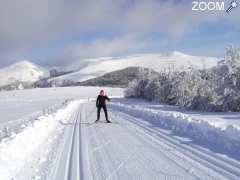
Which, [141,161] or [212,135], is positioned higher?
[212,135]

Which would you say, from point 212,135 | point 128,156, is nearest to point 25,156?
point 128,156

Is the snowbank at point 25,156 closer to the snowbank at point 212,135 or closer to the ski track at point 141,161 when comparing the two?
the ski track at point 141,161

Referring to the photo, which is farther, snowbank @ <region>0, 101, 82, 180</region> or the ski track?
snowbank @ <region>0, 101, 82, 180</region>

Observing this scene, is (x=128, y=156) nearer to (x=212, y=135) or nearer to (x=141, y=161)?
(x=141, y=161)

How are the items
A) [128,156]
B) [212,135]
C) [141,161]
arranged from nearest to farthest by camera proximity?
1. [141,161]
2. [128,156]
3. [212,135]

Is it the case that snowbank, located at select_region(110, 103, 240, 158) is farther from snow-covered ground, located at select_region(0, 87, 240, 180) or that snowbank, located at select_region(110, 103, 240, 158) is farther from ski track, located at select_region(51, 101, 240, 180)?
ski track, located at select_region(51, 101, 240, 180)

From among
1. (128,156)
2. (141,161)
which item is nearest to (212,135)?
(128,156)

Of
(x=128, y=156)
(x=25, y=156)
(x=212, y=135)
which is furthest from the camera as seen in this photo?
(x=212, y=135)

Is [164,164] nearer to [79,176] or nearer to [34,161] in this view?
[79,176]

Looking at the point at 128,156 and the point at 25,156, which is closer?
the point at 128,156

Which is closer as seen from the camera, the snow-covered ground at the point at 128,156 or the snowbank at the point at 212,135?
the snow-covered ground at the point at 128,156

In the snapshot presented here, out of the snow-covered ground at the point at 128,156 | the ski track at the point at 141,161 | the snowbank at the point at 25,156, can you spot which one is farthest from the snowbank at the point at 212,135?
the snowbank at the point at 25,156

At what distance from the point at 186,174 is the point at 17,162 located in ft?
15.4

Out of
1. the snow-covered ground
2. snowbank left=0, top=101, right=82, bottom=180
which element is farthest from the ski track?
snowbank left=0, top=101, right=82, bottom=180
